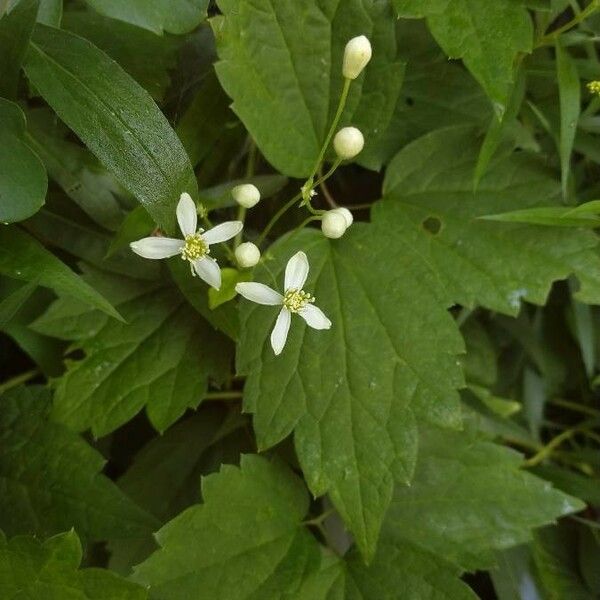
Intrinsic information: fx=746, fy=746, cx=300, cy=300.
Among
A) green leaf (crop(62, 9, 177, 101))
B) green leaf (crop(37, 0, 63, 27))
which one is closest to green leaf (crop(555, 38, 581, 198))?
green leaf (crop(62, 9, 177, 101))

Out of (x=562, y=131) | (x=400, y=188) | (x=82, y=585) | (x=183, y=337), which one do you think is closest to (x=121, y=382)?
(x=183, y=337)

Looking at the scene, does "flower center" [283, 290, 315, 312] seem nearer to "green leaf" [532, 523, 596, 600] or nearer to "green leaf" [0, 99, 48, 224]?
"green leaf" [0, 99, 48, 224]

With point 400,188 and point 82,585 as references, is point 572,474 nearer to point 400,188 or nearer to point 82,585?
point 400,188

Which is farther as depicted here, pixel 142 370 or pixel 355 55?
pixel 142 370

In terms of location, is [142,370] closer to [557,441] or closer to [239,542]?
[239,542]

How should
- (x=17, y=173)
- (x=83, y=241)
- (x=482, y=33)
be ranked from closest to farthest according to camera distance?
(x=17, y=173) → (x=482, y=33) → (x=83, y=241)

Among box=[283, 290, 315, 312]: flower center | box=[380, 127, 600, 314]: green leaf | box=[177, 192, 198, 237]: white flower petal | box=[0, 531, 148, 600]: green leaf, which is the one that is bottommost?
box=[380, 127, 600, 314]: green leaf

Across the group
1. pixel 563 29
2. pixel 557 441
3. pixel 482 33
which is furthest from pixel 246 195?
pixel 557 441
